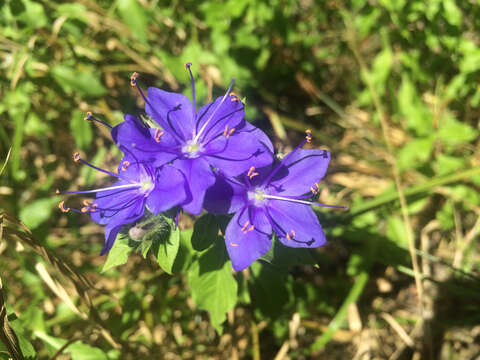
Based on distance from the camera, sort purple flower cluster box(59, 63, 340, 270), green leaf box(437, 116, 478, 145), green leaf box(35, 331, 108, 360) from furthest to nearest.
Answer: green leaf box(437, 116, 478, 145)
green leaf box(35, 331, 108, 360)
purple flower cluster box(59, 63, 340, 270)

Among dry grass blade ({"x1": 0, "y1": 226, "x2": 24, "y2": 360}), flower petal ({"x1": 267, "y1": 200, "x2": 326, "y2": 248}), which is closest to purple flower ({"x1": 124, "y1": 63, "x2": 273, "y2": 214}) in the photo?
flower petal ({"x1": 267, "y1": 200, "x2": 326, "y2": 248})

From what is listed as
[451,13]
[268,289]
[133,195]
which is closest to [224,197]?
[133,195]

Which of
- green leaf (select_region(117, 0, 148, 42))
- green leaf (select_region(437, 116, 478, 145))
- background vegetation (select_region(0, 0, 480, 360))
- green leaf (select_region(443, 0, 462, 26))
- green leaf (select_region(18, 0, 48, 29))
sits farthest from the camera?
green leaf (select_region(437, 116, 478, 145))

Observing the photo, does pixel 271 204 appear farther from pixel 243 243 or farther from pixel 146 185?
pixel 146 185

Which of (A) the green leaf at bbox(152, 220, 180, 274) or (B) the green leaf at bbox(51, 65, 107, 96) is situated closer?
(A) the green leaf at bbox(152, 220, 180, 274)

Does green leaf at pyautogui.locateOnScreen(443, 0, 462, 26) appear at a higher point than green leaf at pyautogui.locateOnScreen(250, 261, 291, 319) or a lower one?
higher

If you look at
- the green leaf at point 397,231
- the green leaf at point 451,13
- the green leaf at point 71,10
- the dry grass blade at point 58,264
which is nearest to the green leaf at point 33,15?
the green leaf at point 71,10

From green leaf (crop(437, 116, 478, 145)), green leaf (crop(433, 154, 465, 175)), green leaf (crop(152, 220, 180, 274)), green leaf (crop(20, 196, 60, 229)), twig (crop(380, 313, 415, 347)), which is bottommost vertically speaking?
twig (crop(380, 313, 415, 347))

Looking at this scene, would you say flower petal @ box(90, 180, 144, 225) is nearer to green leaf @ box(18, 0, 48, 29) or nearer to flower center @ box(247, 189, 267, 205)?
flower center @ box(247, 189, 267, 205)

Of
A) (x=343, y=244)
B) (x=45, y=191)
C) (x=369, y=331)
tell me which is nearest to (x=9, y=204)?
(x=45, y=191)
